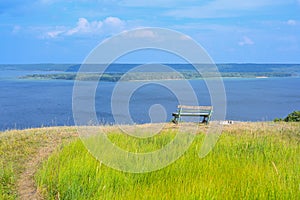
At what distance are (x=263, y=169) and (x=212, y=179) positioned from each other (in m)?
1.13

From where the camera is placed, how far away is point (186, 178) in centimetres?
592

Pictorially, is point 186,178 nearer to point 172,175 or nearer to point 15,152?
point 172,175

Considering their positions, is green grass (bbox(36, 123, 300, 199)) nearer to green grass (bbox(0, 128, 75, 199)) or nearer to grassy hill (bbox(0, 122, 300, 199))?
grassy hill (bbox(0, 122, 300, 199))

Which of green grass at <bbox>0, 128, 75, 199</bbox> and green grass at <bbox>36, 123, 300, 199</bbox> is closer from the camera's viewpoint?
green grass at <bbox>36, 123, 300, 199</bbox>

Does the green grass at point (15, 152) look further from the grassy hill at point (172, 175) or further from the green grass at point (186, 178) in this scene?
the green grass at point (186, 178)

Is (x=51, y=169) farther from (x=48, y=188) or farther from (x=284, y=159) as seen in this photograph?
(x=284, y=159)

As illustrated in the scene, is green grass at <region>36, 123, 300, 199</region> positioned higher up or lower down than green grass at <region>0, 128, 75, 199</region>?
higher up

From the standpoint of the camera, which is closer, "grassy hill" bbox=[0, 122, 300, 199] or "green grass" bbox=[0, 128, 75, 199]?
"grassy hill" bbox=[0, 122, 300, 199]

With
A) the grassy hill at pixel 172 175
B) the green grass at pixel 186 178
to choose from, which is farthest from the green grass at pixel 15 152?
the green grass at pixel 186 178

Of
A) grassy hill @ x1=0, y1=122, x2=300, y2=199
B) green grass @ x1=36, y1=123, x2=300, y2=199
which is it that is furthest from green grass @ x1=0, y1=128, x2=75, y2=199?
green grass @ x1=36, y1=123, x2=300, y2=199

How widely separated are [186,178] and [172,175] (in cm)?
33

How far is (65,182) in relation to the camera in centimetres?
581

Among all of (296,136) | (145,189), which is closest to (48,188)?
(145,189)

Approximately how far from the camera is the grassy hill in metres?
5.21
